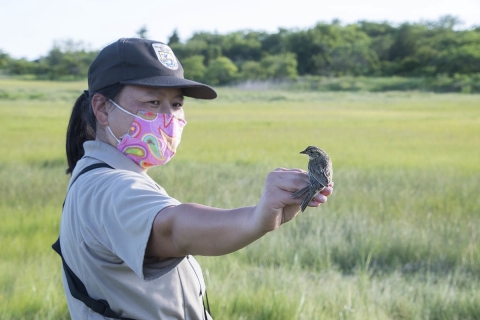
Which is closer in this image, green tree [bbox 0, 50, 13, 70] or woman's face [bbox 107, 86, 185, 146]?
woman's face [bbox 107, 86, 185, 146]

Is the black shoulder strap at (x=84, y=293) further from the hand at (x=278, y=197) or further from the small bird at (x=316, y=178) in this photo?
the small bird at (x=316, y=178)

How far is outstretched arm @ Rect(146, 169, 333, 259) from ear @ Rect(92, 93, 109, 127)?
690 millimetres

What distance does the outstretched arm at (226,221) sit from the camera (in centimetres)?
140

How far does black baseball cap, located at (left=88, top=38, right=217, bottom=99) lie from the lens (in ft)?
6.28

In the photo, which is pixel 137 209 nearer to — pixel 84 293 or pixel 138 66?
pixel 84 293

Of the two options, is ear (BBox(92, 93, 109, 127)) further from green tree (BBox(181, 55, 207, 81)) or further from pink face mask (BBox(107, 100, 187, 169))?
green tree (BBox(181, 55, 207, 81))

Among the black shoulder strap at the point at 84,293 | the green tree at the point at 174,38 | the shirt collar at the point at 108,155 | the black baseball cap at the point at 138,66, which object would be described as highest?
the green tree at the point at 174,38

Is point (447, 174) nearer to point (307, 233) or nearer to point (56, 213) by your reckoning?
point (307, 233)

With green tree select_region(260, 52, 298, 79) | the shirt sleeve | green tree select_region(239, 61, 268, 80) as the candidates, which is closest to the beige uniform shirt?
the shirt sleeve

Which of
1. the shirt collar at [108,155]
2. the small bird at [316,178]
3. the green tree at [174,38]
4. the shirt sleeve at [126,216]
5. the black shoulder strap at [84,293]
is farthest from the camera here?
the green tree at [174,38]

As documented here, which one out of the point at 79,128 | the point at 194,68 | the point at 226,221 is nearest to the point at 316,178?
the point at 226,221

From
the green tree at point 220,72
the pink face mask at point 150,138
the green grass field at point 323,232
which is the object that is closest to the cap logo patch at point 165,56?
the pink face mask at point 150,138

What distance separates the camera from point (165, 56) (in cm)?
198

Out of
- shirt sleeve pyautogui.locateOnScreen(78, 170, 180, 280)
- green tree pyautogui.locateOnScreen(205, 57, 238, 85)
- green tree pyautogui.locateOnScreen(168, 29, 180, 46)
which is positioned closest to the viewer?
shirt sleeve pyautogui.locateOnScreen(78, 170, 180, 280)
